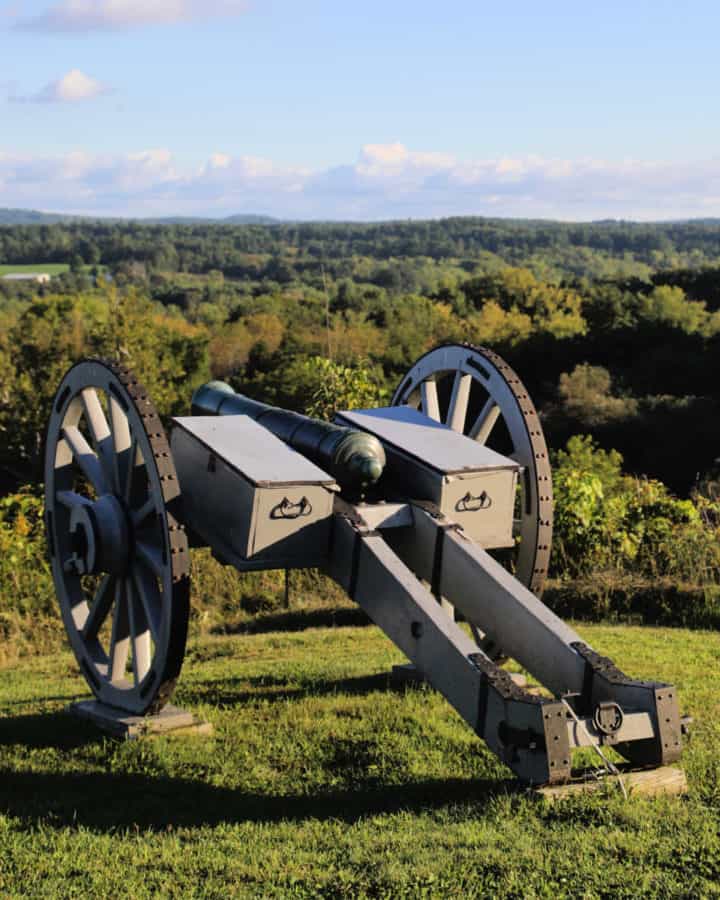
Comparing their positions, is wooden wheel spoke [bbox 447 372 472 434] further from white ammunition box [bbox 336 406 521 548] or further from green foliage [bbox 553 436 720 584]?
green foliage [bbox 553 436 720 584]

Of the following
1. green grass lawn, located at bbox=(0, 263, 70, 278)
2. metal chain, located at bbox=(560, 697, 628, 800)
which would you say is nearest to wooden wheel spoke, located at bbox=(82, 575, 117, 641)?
metal chain, located at bbox=(560, 697, 628, 800)

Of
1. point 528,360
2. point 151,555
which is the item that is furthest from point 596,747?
point 528,360

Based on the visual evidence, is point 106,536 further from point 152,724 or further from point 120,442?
point 152,724

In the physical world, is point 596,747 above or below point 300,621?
above

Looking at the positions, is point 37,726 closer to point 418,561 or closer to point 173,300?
point 418,561

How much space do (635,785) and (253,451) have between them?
2.38 metres

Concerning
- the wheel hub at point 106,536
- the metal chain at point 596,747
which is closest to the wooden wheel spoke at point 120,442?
the wheel hub at point 106,536

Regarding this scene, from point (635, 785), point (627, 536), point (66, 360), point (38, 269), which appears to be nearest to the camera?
point (635, 785)

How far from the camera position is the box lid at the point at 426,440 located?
5.98 meters

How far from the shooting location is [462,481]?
5.89 metres

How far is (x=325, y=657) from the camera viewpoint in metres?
8.14

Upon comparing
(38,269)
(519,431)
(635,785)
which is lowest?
(38,269)

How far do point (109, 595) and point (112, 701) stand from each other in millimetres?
566

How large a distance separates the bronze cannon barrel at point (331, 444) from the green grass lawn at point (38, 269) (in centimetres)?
12069
